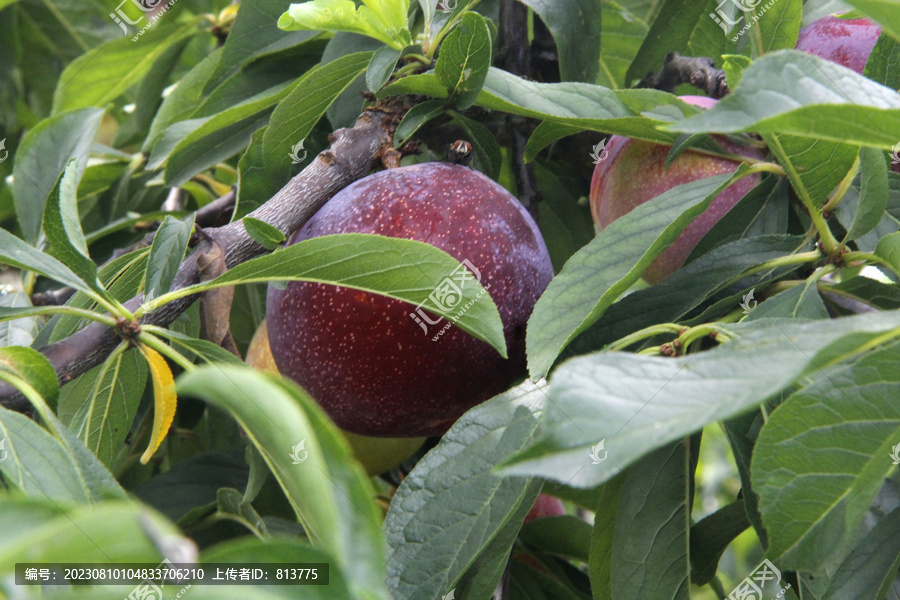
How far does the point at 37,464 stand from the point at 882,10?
0.57 meters

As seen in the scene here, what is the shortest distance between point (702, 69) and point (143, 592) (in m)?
0.77

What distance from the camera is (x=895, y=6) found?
17.8 inches

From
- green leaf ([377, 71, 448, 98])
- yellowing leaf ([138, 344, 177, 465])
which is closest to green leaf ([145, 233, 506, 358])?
yellowing leaf ([138, 344, 177, 465])

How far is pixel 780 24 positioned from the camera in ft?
2.47

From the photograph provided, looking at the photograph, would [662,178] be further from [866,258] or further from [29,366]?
[29,366]

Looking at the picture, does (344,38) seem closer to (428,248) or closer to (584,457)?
(428,248)

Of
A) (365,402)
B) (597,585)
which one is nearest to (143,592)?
(365,402)

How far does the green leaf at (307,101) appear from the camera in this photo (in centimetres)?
78

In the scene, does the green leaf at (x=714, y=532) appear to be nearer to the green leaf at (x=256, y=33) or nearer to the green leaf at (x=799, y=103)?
the green leaf at (x=799, y=103)

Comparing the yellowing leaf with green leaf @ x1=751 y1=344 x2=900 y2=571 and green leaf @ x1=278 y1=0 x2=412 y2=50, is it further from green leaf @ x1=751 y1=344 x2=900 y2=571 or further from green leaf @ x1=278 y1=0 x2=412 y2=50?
green leaf @ x1=751 y1=344 x2=900 y2=571

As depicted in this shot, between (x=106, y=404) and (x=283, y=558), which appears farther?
(x=106, y=404)

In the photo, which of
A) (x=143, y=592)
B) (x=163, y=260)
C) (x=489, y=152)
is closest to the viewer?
(x=143, y=592)

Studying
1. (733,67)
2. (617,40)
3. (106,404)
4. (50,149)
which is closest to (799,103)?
(733,67)

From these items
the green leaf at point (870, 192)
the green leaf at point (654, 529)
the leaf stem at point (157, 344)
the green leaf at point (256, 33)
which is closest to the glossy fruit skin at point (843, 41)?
the green leaf at point (870, 192)
